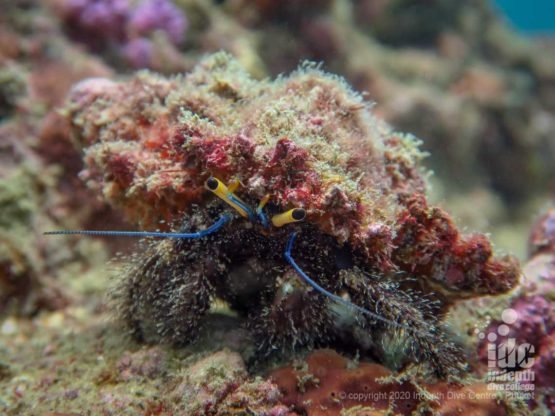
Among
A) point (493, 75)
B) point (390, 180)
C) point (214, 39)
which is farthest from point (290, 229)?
point (493, 75)

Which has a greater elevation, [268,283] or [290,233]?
[290,233]

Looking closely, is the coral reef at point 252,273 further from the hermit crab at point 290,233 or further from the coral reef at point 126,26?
the coral reef at point 126,26

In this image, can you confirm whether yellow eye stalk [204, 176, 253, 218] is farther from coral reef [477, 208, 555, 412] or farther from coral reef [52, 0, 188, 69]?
coral reef [52, 0, 188, 69]

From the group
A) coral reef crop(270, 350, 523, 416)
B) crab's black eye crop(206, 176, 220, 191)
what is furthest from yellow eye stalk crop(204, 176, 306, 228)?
coral reef crop(270, 350, 523, 416)

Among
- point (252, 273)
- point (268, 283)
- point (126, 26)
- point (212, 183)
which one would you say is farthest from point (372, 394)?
point (126, 26)

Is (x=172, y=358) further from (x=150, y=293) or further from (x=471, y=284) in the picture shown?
(x=471, y=284)

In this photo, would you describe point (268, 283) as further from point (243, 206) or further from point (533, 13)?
point (533, 13)

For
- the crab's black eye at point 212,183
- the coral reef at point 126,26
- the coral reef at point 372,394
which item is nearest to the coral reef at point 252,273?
the coral reef at point 372,394
